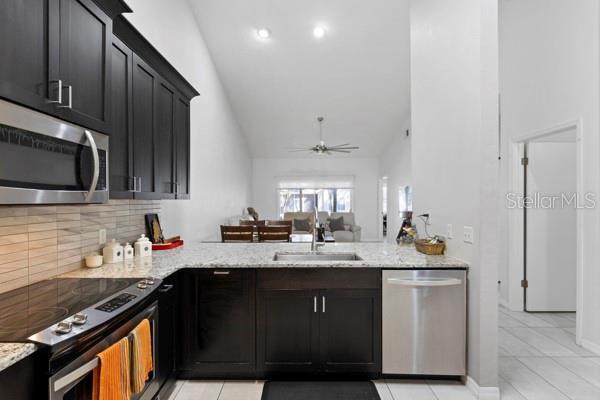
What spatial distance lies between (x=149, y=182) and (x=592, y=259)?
3.92m

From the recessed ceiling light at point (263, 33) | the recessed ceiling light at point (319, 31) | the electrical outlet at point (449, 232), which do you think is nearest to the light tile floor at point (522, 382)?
the electrical outlet at point (449, 232)

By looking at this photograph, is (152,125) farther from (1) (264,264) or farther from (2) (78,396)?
(2) (78,396)

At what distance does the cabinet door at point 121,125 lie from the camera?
2082 mm

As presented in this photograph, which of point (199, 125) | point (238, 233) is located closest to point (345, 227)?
point (238, 233)

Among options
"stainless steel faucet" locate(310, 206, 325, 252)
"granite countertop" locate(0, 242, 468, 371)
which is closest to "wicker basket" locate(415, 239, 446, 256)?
"granite countertop" locate(0, 242, 468, 371)

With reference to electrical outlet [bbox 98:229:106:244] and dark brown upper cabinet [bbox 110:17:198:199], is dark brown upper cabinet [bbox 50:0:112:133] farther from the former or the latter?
electrical outlet [bbox 98:229:106:244]

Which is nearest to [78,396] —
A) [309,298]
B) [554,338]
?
[309,298]

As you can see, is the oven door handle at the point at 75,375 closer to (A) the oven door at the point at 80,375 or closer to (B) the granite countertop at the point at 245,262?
(A) the oven door at the point at 80,375

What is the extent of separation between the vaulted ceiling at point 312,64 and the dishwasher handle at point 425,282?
4.30 metres

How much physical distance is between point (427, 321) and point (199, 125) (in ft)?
13.1

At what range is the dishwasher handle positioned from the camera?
242 centimetres

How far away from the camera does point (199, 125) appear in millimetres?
4992

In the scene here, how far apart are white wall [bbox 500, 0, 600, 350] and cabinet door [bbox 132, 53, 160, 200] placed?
3.84 meters

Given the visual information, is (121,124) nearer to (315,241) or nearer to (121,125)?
(121,125)
